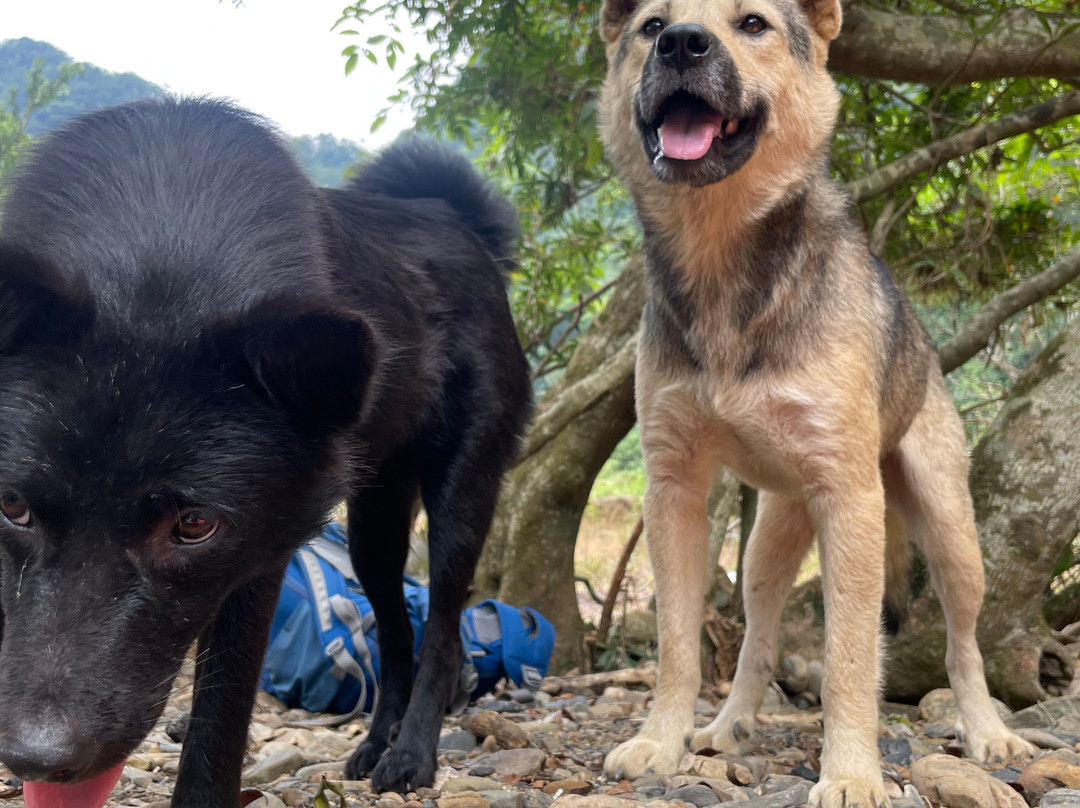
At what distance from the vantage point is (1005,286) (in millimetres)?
6496

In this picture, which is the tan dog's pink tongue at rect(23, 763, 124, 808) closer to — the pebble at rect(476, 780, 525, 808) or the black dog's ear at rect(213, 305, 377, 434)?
the black dog's ear at rect(213, 305, 377, 434)

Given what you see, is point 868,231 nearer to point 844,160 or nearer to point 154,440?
point 844,160

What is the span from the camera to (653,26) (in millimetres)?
3293

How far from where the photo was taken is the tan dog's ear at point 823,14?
333cm

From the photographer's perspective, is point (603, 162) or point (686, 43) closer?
point (686, 43)

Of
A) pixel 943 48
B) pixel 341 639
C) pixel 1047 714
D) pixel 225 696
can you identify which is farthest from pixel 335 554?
pixel 943 48

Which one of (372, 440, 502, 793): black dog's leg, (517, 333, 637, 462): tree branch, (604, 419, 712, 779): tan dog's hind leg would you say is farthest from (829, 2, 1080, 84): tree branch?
(372, 440, 502, 793): black dog's leg

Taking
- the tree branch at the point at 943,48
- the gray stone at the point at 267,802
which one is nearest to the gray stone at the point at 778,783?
the gray stone at the point at 267,802

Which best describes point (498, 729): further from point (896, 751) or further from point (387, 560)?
point (896, 751)

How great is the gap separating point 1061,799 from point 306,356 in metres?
2.19

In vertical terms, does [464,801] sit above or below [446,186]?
below

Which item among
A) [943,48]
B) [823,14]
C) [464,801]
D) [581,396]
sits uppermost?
[943,48]

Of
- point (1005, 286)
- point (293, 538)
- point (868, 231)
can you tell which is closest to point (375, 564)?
point (293, 538)

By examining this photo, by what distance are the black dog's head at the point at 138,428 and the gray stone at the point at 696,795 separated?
131 centimetres
